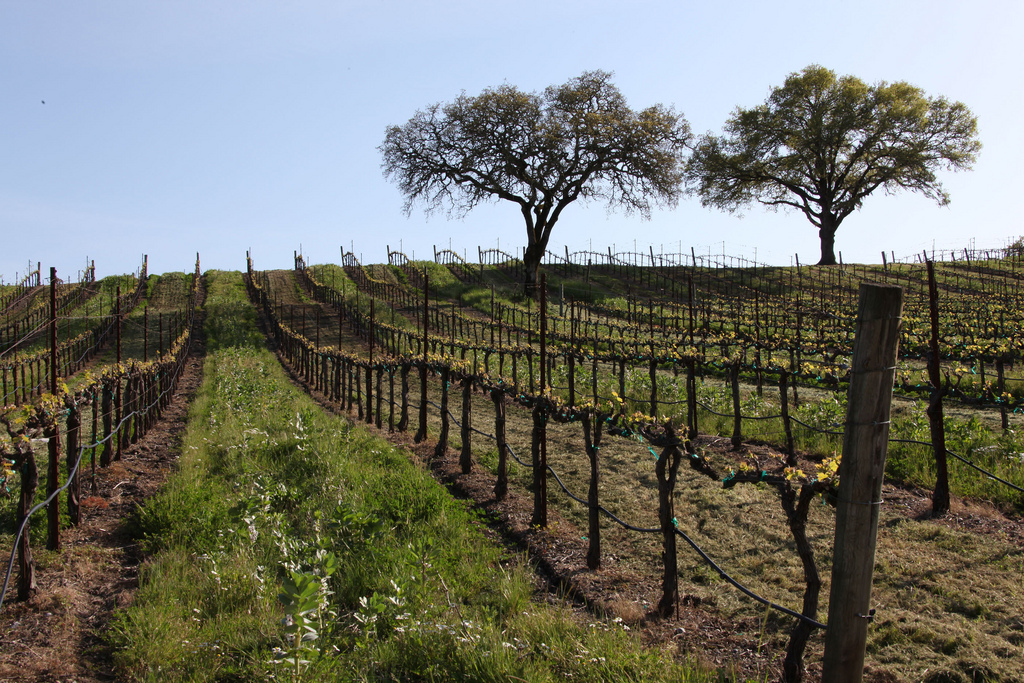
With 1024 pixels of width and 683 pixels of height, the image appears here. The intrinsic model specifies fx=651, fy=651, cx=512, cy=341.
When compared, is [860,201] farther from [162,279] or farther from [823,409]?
[162,279]

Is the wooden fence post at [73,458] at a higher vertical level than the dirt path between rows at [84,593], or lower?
higher

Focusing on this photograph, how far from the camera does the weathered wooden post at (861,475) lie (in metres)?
3.10

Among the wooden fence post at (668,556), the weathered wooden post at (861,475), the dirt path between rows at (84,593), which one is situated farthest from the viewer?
the wooden fence post at (668,556)

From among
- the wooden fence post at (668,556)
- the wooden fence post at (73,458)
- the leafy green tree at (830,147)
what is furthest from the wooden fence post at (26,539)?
the leafy green tree at (830,147)

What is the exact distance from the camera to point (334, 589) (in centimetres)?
565

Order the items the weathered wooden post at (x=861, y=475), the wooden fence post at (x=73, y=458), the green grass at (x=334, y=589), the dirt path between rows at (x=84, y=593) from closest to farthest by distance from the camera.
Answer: the weathered wooden post at (x=861, y=475), the green grass at (x=334, y=589), the dirt path between rows at (x=84, y=593), the wooden fence post at (x=73, y=458)

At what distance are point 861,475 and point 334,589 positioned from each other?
4.35m

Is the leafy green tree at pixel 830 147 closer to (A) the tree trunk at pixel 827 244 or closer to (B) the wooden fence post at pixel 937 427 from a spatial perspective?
(A) the tree trunk at pixel 827 244

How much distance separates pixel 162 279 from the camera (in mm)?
46156

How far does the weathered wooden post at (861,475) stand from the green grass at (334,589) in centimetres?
94

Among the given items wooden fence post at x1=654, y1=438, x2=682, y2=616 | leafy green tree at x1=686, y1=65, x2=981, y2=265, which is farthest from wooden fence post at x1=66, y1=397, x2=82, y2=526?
leafy green tree at x1=686, y1=65, x2=981, y2=265

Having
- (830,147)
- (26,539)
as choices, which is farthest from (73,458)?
(830,147)

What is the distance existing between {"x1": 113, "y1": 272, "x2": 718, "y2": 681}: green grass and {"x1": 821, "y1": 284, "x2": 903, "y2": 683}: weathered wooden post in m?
0.94

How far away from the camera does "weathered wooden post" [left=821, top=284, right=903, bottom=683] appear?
10.2 ft
